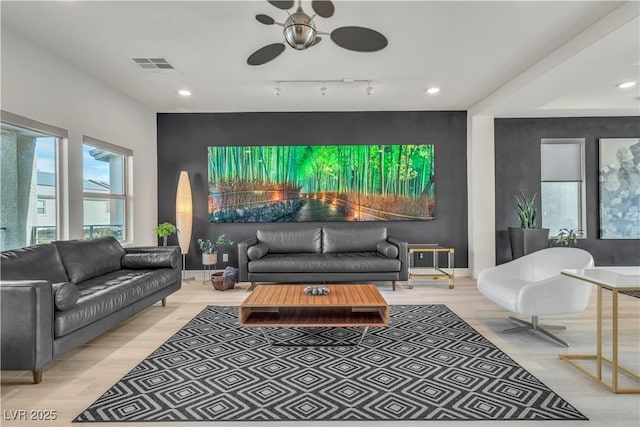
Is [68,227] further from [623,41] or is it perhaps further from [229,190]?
[623,41]

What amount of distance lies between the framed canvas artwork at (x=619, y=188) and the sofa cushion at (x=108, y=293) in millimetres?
6402

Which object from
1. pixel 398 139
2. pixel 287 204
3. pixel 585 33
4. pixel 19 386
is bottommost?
pixel 19 386

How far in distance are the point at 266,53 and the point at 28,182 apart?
2635mm

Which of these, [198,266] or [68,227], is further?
[198,266]

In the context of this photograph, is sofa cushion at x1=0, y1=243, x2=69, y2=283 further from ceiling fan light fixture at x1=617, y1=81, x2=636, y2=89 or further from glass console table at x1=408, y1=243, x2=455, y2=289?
ceiling fan light fixture at x1=617, y1=81, x2=636, y2=89

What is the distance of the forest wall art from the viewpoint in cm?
563

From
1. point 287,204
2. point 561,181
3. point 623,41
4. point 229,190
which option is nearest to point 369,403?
point 623,41

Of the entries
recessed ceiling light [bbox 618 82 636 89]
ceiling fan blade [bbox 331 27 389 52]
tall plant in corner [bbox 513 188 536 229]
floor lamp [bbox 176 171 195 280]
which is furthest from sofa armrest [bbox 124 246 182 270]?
recessed ceiling light [bbox 618 82 636 89]

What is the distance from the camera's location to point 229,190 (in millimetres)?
5645

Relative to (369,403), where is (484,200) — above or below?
above

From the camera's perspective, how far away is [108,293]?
111 inches

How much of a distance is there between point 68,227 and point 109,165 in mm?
1192

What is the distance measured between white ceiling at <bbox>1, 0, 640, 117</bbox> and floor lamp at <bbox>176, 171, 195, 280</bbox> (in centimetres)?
120

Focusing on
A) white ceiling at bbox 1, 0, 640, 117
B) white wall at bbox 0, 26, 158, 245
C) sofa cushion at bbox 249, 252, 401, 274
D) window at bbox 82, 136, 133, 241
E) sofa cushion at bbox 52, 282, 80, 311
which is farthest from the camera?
sofa cushion at bbox 249, 252, 401, 274
